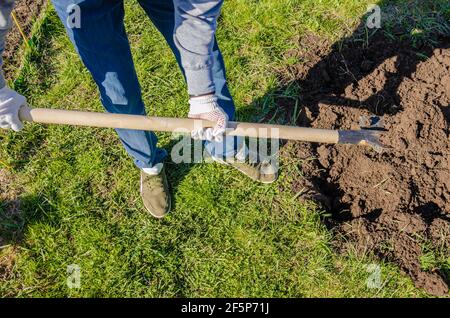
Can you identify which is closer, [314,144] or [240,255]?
[240,255]

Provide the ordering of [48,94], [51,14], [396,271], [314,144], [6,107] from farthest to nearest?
[51,14] → [48,94] → [314,144] → [396,271] → [6,107]

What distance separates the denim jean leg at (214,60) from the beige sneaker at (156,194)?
39cm

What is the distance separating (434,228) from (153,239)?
178 cm

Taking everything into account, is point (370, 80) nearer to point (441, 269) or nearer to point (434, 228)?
point (434, 228)

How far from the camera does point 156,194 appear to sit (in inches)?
127

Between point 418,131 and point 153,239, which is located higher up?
point 418,131

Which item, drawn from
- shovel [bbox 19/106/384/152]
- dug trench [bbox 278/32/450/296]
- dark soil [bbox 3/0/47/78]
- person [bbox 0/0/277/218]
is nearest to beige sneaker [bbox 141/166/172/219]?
person [bbox 0/0/277/218]

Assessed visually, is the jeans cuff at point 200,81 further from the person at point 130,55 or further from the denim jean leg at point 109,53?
the denim jean leg at point 109,53

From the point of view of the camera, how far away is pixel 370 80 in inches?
139

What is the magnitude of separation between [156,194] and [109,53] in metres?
1.09

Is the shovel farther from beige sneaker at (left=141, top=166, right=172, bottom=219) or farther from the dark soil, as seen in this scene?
the dark soil

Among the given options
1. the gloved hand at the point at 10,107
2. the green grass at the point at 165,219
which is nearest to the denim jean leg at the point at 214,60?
the green grass at the point at 165,219

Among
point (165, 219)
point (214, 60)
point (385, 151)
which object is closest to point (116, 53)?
point (214, 60)
